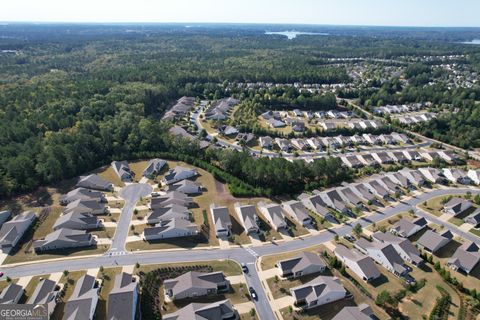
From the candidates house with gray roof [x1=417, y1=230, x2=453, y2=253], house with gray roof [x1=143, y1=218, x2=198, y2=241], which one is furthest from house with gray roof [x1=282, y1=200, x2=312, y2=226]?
house with gray roof [x1=417, y1=230, x2=453, y2=253]

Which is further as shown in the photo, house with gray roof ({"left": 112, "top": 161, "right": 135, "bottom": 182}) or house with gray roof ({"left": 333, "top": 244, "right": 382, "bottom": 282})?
house with gray roof ({"left": 112, "top": 161, "right": 135, "bottom": 182})

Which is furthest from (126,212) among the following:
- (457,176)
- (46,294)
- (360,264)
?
(457,176)

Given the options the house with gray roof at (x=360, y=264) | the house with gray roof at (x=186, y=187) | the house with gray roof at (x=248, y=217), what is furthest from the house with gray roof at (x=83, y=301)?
the house with gray roof at (x=360, y=264)

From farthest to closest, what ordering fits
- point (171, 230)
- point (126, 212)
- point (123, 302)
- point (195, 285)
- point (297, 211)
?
1. point (126, 212)
2. point (297, 211)
3. point (171, 230)
4. point (195, 285)
5. point (123, 302)

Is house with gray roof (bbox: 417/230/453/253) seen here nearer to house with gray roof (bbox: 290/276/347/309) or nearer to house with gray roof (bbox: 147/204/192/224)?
house with gray roof (bbox: 290/276/347/309)

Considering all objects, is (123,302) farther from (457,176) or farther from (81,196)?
(457,176)

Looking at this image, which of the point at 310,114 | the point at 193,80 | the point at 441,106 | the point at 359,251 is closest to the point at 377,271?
the point at 359,251

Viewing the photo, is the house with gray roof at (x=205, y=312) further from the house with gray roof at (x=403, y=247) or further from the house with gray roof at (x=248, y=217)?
the house with gray roof at (x=403, y=247)
